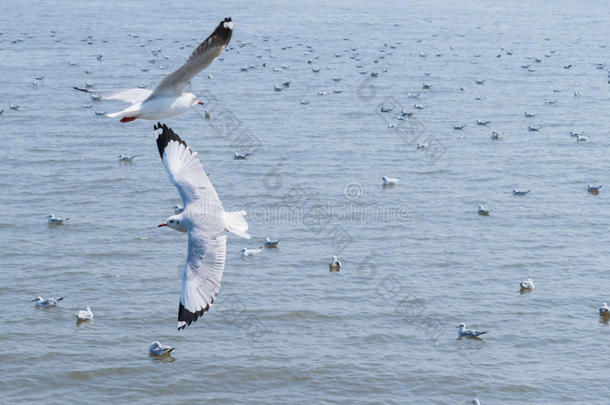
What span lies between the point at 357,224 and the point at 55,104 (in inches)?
1001

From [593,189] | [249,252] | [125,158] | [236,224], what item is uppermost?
[593,189]

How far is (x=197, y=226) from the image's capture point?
1500cm

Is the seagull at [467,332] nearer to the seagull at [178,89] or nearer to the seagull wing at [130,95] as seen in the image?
the seagull wing at [130,95]

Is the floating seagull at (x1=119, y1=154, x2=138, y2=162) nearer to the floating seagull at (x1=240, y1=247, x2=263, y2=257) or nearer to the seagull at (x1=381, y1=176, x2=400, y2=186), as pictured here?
the seagull at (x1=381, y1=176, x2=400, y2=186)

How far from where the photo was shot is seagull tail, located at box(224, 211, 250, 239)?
14531 mm

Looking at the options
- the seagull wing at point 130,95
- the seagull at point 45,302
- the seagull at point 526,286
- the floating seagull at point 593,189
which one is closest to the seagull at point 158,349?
the seagull at point 45,302

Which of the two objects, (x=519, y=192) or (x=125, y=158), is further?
(x=125, y=158)

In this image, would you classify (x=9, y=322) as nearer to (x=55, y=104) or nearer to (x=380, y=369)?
(x=380, y=369)

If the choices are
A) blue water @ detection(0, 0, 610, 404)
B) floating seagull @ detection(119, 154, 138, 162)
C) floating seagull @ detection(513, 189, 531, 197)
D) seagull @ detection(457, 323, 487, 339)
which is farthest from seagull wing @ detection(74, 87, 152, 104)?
floating seagull @ detection(119, 154, 138, 162)

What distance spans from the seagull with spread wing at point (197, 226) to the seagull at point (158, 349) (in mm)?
11357

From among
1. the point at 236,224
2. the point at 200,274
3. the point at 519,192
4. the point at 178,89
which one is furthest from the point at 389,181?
the point at 178,89

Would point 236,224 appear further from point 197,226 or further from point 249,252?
point 249,252

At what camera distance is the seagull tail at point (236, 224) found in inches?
572

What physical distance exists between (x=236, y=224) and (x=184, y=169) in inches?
72.6
